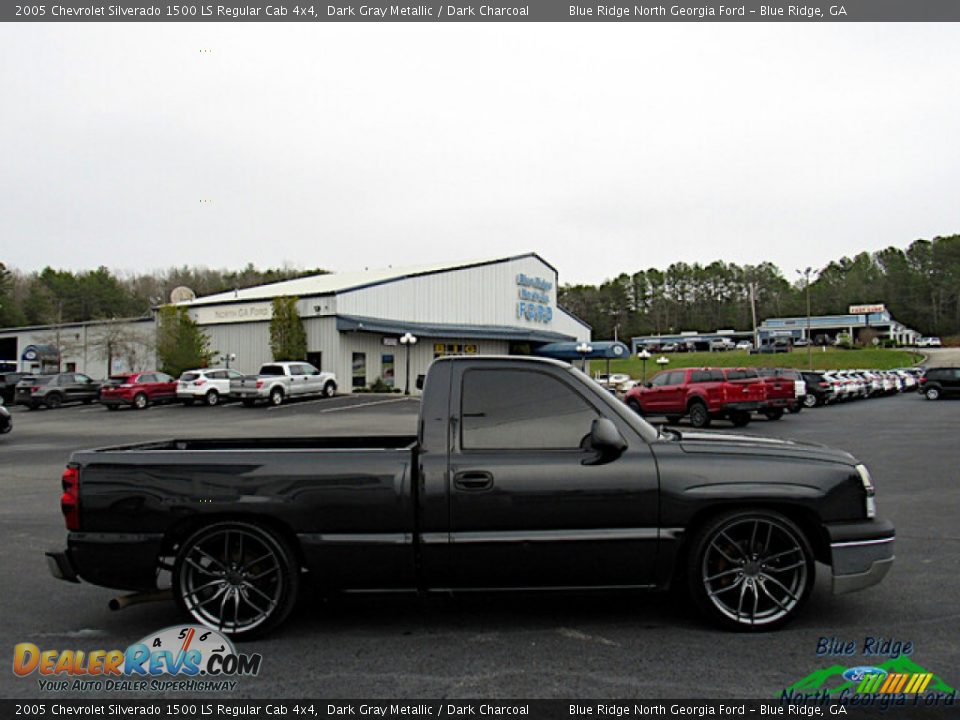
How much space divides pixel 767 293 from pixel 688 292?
15219mm

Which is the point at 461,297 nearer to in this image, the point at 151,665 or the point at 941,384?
the point at 941,384

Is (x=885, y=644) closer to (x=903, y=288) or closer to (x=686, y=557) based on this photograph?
(x=686, y=557)

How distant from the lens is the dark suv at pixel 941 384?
1476 inches

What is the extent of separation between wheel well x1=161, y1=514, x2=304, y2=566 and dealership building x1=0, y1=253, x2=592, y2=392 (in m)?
36.1

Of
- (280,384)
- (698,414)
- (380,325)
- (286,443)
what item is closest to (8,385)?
(280,384)

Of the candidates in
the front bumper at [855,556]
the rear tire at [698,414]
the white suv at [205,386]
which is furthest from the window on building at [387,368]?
the front bumper at [855,556]

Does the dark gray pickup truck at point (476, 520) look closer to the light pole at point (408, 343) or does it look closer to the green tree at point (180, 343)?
the light pole at point (408, 343)

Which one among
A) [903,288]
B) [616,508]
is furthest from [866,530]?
[903,288]

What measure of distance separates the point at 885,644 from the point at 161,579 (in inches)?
211

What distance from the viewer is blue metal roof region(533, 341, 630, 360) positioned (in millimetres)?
53769

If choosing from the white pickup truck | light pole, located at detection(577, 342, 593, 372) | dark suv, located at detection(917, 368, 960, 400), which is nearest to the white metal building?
light pole, located at detection(577, 342, 593, 372)

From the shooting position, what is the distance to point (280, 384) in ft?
112

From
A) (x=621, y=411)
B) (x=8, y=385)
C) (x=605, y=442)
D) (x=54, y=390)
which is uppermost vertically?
(x=621, y=411)

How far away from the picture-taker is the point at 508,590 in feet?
15.5
